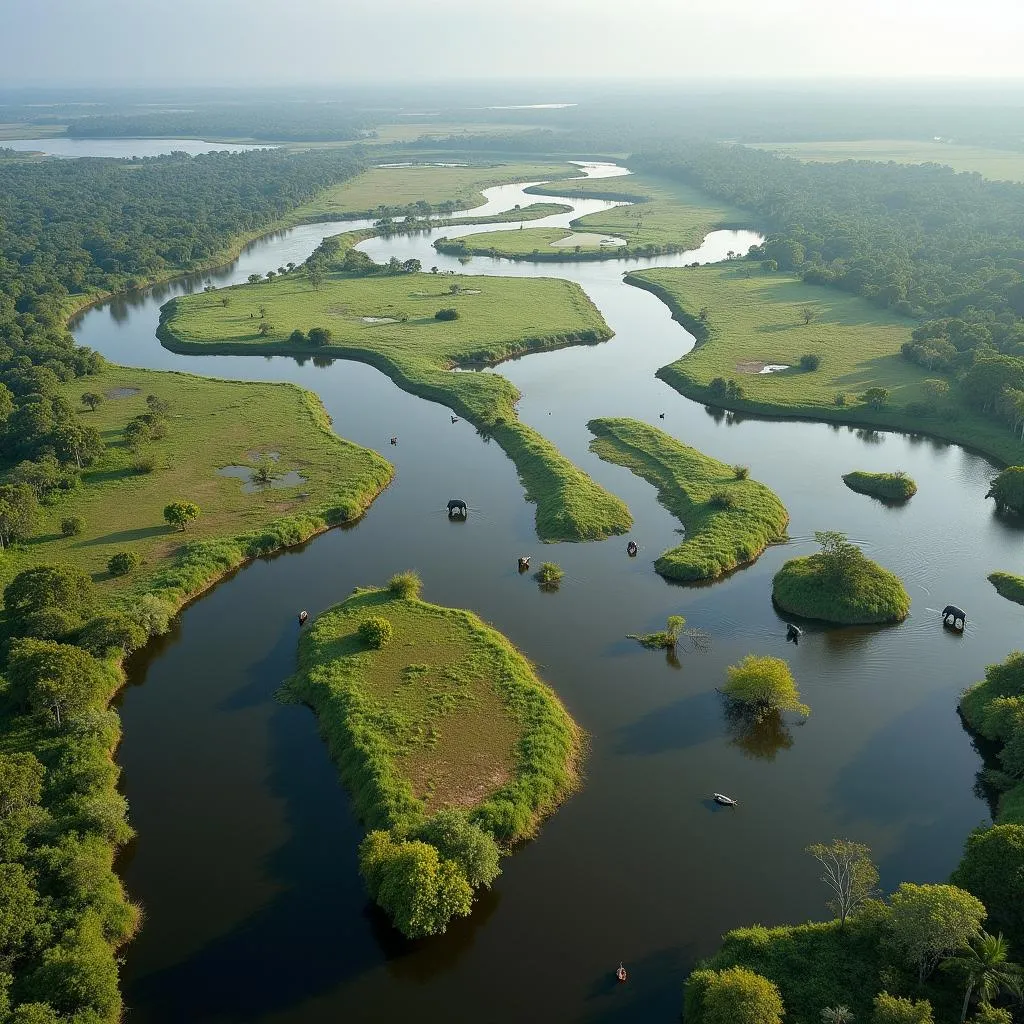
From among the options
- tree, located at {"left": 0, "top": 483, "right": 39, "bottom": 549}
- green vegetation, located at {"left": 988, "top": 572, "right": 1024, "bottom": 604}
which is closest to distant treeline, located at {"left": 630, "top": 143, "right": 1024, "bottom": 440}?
green vegetation, located at {"left": 988, "top": 572, "right": 1024, "bottom": 604}

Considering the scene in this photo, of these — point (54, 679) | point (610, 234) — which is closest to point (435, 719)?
point (54, 679)

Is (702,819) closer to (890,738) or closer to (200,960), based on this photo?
(890,738)

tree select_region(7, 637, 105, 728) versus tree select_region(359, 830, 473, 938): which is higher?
tree select_region(7, 637, 105, 728)

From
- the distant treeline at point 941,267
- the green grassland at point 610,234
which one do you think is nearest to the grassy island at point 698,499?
the distant treeline at point 941,267

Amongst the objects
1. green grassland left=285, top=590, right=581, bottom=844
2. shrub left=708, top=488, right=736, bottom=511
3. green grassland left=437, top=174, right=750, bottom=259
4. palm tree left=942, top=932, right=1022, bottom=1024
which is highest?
green grassland left=437, top=174, right=750, bottom=259

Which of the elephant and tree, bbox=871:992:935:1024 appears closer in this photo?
tree, bbox=871:992:935:1024

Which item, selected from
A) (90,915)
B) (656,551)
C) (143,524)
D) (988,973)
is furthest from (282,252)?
(988,973)

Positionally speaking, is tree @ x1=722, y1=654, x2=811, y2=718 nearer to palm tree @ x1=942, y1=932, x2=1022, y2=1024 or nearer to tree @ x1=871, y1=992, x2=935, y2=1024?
palm tree @ x1=942, y1=932, x2=1022, y2=1024

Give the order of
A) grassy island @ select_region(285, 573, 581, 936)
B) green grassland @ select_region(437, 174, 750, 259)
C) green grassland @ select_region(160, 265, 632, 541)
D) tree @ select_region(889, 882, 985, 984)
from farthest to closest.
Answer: green grassland @ select_region(437, 174, 750, 259) < green grassland @ select_region(160, 265, 632, 541) < grassy island @ select_region(285, 573, 581, 936) < tree @ select_region(889, 882, 985, 984)
